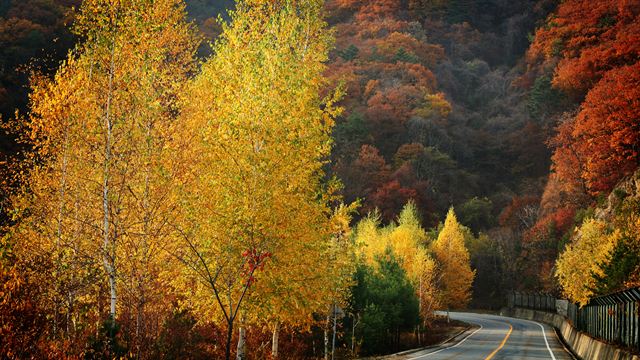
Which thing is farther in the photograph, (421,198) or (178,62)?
(421,198)

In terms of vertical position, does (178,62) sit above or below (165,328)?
above

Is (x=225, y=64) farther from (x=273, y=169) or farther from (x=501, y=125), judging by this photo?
(x=501, y=125)

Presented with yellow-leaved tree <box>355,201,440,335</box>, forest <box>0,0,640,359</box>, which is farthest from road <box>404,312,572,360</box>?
yellow-leaved tree <box>355,201,440,335</box>

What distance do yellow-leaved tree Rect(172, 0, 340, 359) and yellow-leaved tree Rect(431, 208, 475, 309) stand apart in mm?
50303

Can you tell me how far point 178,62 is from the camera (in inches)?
843

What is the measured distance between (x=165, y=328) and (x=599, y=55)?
240 feet

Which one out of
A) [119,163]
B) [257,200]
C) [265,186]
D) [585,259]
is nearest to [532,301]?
[585,259]

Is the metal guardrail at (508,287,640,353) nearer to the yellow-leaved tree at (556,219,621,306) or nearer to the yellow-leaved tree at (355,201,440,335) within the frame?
the yellow-leaved tree at (556,219,621,306)

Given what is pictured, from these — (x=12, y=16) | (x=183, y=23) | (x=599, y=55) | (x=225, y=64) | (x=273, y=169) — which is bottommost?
(x=273, y=169)

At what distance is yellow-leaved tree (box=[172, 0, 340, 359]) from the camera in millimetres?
15148

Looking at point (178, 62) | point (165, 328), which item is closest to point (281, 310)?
point (165, 328)

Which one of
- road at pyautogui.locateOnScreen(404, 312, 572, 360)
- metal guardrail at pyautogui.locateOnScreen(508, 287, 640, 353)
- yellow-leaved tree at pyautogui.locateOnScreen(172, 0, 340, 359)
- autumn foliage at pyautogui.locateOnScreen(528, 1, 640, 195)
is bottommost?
road at pyautogui.locateOnScreen(404, 312, 572, 360)

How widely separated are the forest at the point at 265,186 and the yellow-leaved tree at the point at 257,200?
0.23 feet

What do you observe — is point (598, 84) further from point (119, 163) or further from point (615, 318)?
point (119, 163)
